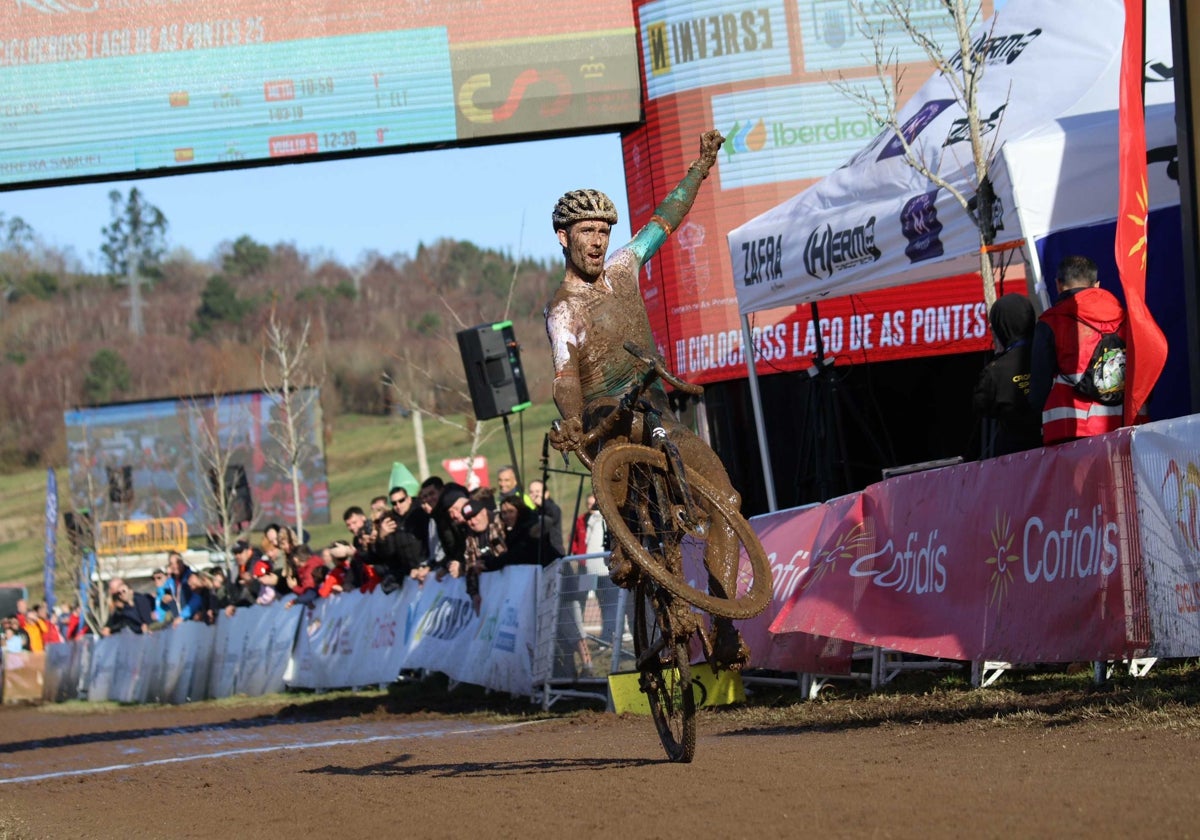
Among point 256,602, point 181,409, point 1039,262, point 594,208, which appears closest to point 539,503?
point 1039,262

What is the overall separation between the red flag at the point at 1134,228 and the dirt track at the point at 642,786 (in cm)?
224

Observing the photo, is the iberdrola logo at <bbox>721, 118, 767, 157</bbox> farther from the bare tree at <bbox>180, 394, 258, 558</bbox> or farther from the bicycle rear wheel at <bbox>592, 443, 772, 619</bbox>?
the bare tree at <bbox>180, 394, 258, 558</bbox>

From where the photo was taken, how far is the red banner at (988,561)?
8125 millimetres

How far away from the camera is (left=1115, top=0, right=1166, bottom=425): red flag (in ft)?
29.7

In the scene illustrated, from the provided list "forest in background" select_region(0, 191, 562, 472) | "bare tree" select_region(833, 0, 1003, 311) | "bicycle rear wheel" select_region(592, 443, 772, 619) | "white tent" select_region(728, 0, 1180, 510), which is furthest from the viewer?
"forest in background" select_region(0, 191, 562, 472)

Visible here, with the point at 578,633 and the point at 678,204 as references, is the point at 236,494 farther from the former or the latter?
the point at 678,204

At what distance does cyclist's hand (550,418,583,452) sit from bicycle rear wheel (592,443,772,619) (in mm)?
144

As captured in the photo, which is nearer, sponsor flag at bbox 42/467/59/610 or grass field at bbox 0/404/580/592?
sponsor flag at bbox 42/467/59/610

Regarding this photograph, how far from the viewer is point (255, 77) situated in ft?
60.9

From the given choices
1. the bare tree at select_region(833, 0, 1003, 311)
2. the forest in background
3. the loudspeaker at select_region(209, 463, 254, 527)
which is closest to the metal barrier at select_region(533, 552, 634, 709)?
the bare tree at select_region(833, 0, 1003, 311)

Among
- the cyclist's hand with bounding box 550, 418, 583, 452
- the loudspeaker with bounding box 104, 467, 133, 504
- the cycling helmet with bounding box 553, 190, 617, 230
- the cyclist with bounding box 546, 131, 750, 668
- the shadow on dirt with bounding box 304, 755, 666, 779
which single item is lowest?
the shadow on dirt with bounding box 304, 755, 666, 779

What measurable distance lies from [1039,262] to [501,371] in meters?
7.10

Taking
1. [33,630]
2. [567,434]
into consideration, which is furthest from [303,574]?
[33,630]

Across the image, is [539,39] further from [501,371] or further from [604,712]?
[604,712]
